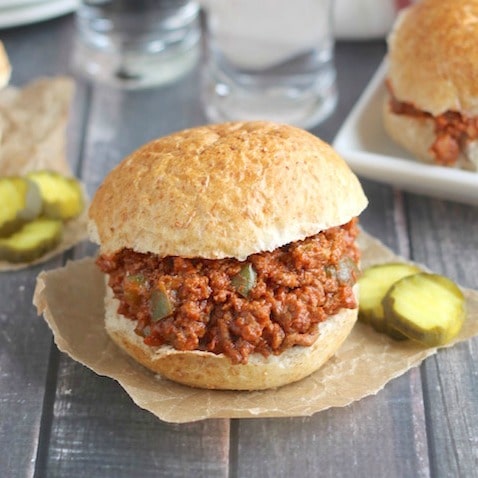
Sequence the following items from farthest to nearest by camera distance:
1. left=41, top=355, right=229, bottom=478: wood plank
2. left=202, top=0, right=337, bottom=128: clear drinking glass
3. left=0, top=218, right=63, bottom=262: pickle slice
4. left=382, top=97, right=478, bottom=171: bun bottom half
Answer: left=202, top=0, right=337, bottom=128: clear drinking glass, left=382, top=97, right=478, bottom=171: bun bottom half, left=0, top=218, right=63, bottom=262: pickle slice, left=41, top=355, right=229, bottom=478: wood plank

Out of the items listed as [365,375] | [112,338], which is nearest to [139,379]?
[112,338]

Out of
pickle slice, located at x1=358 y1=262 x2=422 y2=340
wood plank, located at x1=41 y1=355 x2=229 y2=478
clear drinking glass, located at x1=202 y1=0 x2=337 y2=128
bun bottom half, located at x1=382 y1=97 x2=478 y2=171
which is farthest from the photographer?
clear drinking glass, located at x1=202 y1=0 x2=337 y2=128

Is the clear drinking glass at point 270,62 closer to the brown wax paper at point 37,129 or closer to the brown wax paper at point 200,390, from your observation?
the brown wax paper at point 37,129

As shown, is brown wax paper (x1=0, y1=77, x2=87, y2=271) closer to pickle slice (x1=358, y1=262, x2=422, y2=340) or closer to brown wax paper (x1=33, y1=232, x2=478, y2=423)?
brown wax paper (x1=33, y1=232, x2=478, y2=423)

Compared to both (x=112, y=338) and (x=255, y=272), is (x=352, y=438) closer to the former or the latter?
(x=255, y=272)

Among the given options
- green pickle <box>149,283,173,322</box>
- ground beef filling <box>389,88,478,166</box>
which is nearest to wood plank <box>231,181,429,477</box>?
green pickle <box>149,283,173,322</box>

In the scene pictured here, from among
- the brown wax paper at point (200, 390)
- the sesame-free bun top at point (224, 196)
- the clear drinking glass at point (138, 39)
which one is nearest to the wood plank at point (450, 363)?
the brown wax paper at point (200, 390)
